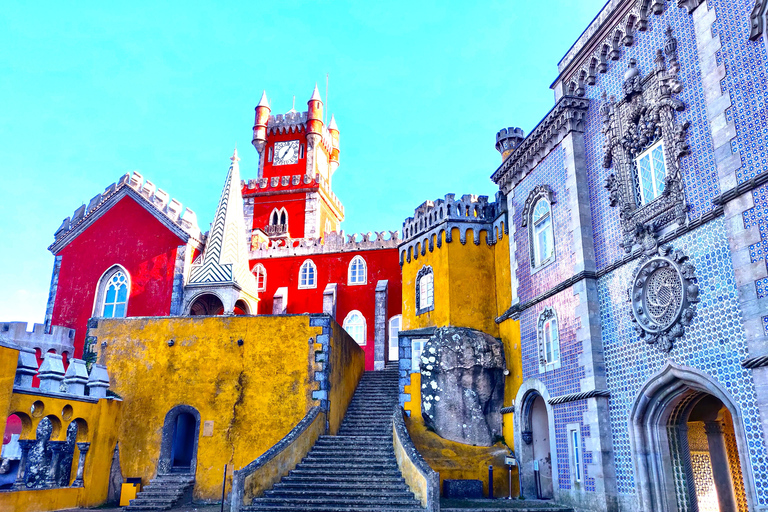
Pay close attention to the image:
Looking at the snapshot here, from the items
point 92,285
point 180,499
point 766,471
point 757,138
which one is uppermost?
point 92,285

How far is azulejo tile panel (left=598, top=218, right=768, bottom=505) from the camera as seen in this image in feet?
29.3

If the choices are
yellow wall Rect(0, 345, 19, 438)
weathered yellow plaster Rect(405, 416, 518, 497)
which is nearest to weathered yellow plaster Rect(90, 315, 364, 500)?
weathered yellow plaster Rect(405, 416, 518, 497)

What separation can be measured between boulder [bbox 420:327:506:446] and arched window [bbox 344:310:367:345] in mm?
8108

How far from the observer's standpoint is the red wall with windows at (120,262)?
905 inches

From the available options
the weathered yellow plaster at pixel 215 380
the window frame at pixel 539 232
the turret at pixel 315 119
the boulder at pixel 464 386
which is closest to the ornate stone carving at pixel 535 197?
the window frame at pixel 539 232

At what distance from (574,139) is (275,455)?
984 cm

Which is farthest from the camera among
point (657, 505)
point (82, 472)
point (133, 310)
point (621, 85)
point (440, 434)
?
point (133, 310)

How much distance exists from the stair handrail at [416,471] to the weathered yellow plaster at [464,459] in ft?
5.32

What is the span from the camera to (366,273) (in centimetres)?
2591

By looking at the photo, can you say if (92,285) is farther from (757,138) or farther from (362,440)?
(757,138)

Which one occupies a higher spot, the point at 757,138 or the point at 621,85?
the point at 621,85

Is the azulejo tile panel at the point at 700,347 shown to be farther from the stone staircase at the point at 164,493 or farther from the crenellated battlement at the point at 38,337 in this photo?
the crenellated battlement at the point at 38,337

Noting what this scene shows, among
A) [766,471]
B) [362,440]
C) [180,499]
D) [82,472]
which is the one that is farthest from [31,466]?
[766,471]

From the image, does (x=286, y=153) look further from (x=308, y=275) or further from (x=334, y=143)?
(x=308, y=275)
